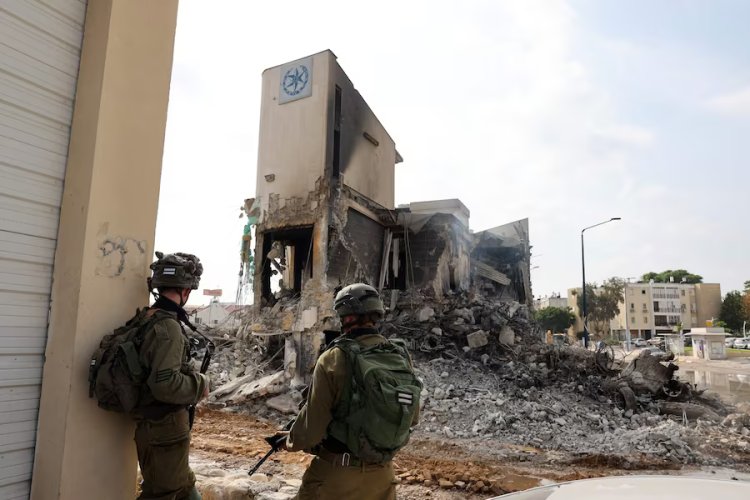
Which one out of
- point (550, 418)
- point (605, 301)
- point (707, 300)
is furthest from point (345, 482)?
point (707, 300)

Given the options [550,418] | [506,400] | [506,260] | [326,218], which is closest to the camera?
[550,418]

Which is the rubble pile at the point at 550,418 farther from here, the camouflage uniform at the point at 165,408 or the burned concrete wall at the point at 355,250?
the camouflage uniform at the point at 165,408

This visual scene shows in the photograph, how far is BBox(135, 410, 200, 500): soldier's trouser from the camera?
221 cm

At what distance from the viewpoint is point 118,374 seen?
2.04m

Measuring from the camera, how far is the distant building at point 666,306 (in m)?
60.8

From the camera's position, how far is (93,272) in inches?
85.1

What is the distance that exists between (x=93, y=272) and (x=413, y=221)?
12.2 metres

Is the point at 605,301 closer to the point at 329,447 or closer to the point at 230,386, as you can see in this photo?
the point at 230,386

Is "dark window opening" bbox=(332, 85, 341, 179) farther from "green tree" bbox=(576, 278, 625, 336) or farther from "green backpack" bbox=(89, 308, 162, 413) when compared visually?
"green tree" bbox=(576, 278, 625, 336)

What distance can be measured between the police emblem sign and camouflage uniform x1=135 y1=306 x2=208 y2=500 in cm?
1032

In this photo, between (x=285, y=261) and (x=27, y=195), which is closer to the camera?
(x=27, y=195)

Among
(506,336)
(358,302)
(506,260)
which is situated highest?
(506,260)

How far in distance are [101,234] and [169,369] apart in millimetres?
742

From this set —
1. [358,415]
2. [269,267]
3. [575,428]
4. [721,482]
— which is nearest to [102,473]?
[358,415]
